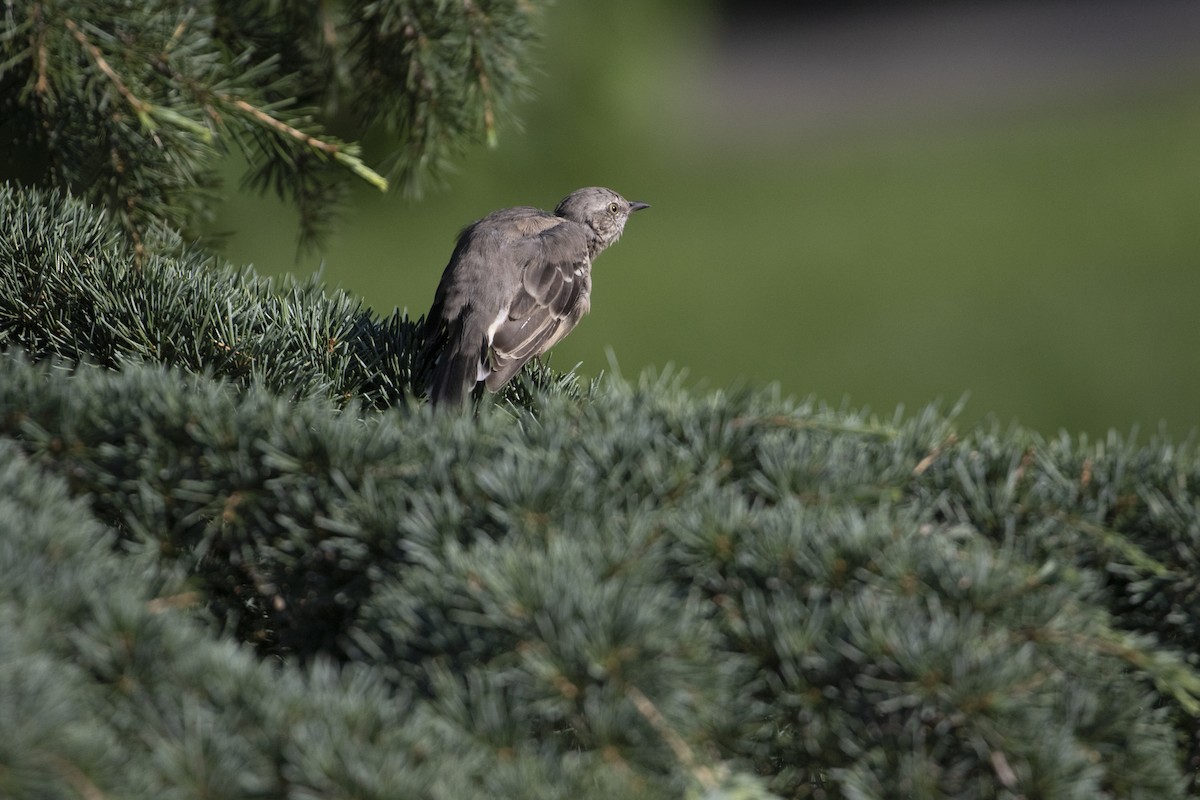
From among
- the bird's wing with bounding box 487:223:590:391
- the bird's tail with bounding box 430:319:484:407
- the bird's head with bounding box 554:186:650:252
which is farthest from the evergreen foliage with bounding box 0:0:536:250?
the bird's head with bounding box 554:186:650:252

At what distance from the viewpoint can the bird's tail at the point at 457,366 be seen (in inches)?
118

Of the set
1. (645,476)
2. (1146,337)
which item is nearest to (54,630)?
(645,476)

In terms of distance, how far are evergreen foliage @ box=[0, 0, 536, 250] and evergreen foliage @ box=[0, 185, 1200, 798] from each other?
104 centimetres

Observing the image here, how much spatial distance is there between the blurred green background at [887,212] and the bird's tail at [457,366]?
3982mm

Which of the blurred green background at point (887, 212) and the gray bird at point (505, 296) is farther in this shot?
the blurred green background at point (887, 212)

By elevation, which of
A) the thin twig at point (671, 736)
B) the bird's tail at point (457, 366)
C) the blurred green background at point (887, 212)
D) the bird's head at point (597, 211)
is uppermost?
the blurred green background at point (887, 212)

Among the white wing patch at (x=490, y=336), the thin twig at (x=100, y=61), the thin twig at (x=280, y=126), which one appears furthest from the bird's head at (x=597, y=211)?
the thin twig at (x=100, y=61)

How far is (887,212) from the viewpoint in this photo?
1279 cm

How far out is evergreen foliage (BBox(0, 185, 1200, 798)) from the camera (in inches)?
47.6

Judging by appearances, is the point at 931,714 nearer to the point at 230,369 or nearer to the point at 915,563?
the point at 915,563

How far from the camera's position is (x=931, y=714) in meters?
1.30

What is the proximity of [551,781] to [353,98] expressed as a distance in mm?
2627

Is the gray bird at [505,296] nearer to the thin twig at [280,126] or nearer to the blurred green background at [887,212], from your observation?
the thin twig at [280,126]

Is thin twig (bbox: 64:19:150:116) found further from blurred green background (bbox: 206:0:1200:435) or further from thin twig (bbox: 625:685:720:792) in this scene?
blurred green background (bbox: 206:0:1200:435)
